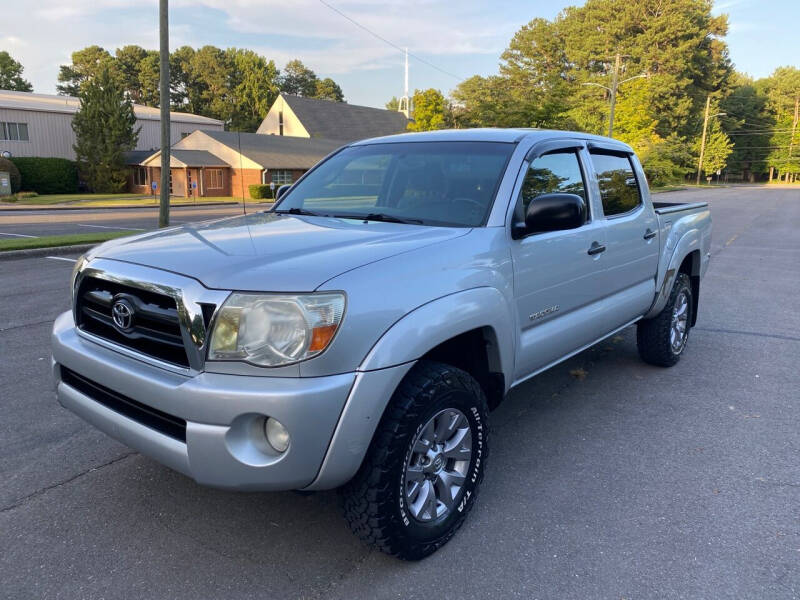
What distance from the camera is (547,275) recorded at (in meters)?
3.39

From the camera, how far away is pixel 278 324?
227 cm

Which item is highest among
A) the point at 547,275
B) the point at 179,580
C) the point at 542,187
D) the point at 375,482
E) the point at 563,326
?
the point at 542,187

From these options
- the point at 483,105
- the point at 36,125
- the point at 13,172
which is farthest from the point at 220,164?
the point at 483,105

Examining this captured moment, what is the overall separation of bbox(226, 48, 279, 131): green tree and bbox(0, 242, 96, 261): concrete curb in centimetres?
6287

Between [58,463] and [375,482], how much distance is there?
2154 mm

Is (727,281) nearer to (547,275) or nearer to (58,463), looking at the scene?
(547,275)

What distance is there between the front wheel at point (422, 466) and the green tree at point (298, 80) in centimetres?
9786

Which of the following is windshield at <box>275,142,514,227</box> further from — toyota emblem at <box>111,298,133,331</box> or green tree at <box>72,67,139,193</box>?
green tree at <box>72,67,139,193</box>

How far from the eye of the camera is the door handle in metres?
3.80

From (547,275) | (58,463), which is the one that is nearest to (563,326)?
(547,275)

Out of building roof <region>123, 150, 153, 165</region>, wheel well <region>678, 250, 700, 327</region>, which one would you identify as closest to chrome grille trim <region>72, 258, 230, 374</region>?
wheel well <region>678, 250, 700, 327</region>

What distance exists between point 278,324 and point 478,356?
3.87ft

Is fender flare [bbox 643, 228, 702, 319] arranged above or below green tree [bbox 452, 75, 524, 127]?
below

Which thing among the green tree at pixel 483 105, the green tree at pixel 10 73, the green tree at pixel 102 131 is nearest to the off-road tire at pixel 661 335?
the green tree at pixel 483 105
